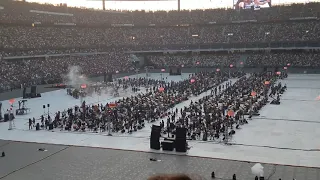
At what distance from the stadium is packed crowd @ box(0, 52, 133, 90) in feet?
0.88

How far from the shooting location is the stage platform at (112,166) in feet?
54.7

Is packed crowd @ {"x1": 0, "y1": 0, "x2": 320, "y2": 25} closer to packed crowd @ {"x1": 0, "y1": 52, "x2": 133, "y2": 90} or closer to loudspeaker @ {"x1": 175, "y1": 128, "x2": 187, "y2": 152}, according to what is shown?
packed crowd @ {"x1": 0, "y1": 52, "x2": 133, "y2": 90}

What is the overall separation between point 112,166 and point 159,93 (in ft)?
75.2

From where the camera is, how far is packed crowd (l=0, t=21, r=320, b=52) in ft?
208

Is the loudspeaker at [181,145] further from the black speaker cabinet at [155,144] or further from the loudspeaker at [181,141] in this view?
the black speaker cabinet at [155,144]

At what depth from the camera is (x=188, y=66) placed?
75750mm

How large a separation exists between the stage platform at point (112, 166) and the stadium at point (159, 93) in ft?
0.21

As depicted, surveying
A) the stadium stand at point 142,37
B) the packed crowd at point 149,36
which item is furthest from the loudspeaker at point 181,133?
the packed crowd at point 149,36

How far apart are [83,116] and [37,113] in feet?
21.9

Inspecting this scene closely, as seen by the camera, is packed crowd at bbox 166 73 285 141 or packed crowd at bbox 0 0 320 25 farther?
packed crowd at bbox 0 0 320 25

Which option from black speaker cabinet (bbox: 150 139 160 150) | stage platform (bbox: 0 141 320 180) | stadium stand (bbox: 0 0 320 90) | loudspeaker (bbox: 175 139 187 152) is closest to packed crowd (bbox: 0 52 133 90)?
stadium stand (bbox: 0 0 320 90)

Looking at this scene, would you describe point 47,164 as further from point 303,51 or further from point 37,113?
point 303,51

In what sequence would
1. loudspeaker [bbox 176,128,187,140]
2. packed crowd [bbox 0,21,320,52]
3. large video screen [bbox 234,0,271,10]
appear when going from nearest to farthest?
loudspeaker [bbox 176,128,187,140], packed crowd [bbox 0,21,320,52], large video screen [bbox 234,0,271,10]

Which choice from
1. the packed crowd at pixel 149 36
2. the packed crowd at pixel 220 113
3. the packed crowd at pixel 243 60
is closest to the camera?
the packed crowd at pixel 220 113
